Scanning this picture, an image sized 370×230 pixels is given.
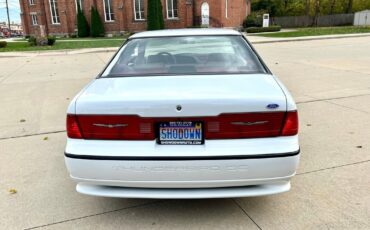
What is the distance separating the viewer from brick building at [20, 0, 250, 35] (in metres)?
36.1

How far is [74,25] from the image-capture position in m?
38.4

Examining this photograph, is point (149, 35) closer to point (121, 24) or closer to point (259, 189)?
point (259, 189)

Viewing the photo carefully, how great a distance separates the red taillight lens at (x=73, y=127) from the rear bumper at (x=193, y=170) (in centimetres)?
11

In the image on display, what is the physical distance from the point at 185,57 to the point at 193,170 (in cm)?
171

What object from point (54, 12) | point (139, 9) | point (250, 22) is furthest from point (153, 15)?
point (54, 12)

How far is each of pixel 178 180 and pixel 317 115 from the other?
4033 mm

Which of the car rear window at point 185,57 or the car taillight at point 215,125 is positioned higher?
the car rear window at point 185,57

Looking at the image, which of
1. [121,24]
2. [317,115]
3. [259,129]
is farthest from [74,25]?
[259,129]

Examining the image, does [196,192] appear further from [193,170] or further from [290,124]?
[290,124]

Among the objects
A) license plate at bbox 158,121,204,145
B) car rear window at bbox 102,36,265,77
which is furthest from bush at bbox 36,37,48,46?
license plate at bbox 158,121,204,145

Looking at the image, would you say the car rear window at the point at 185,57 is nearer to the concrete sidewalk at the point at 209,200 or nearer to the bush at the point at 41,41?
the concrete sidewalk at the point at 209,200

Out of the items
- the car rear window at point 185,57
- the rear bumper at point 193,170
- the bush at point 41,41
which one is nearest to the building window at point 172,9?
the bush at point 41,41

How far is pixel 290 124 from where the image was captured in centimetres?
263

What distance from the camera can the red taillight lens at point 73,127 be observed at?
2.69 m
